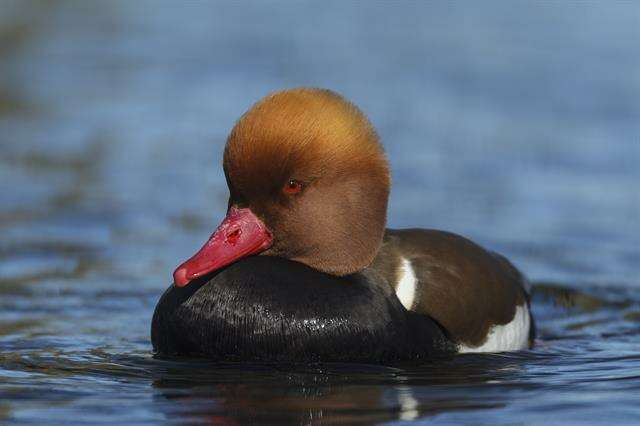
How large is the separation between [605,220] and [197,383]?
5.22m

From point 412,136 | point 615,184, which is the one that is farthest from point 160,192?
A: point 615,184

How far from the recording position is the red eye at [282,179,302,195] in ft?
22.2

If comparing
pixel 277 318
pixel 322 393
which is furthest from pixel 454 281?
pixel 322 393

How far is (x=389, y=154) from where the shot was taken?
42.1 feet

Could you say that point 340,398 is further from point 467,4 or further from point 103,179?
point 467,4

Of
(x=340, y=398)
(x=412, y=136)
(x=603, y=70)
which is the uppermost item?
(x=603, y=70)

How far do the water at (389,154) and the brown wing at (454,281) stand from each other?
0.27 meters

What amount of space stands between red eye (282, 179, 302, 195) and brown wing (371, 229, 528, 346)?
727 millimetres

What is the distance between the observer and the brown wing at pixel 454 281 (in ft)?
24.2

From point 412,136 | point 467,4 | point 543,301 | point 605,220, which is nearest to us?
point 543,301

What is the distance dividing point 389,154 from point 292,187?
240 inches

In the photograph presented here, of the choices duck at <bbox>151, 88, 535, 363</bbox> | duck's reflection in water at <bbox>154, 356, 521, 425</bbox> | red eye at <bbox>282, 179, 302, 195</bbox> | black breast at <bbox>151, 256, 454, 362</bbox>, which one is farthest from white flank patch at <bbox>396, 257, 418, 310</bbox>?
red eye at <bbox>282, 179, 302, 195</bbox>

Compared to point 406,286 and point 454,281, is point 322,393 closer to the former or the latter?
point 406,286

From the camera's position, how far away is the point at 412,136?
13.5 m
